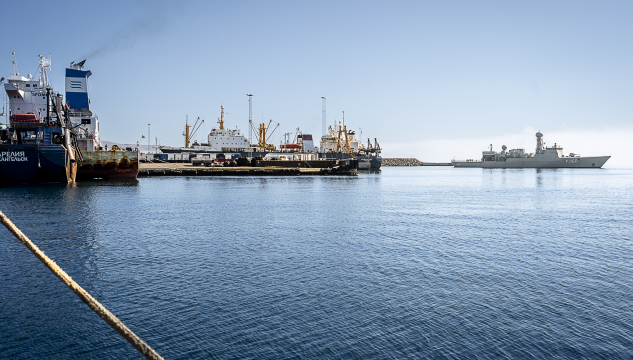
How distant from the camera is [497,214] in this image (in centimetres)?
3897

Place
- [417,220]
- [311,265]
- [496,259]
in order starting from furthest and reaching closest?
[417,220], [496,259], [311,265]

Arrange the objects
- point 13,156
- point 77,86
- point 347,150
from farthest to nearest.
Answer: point 347,150 < point 77,86 < point 13,156

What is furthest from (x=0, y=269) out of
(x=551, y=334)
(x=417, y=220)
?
(x=417, y=220)

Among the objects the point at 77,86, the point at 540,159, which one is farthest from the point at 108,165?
the point at 540,159

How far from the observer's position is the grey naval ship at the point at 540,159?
180 metres

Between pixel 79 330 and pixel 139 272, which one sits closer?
pixel 79 330

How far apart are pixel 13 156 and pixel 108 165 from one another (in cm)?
1755

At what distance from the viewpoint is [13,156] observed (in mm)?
59750

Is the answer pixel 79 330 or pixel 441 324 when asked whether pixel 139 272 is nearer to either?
pixel 79 330

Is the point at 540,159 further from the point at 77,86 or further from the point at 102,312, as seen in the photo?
the point at 102,312

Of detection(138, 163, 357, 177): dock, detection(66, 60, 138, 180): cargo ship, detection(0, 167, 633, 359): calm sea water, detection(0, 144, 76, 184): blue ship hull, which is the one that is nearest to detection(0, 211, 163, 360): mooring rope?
detection(0, 167, 633, 359): calm sea water

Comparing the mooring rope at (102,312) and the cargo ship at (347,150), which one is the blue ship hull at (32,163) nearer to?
the mooring rope at (102,312)

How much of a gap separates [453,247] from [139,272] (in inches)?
628

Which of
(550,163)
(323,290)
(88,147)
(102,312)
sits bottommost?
(323,290)
